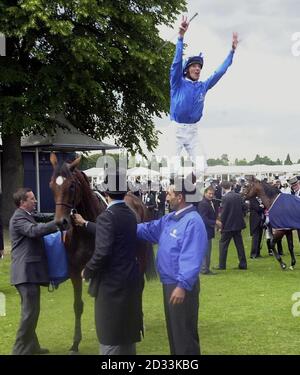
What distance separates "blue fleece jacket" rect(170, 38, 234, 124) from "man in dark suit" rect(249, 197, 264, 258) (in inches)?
357

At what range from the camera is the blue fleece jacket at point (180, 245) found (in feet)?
16.3

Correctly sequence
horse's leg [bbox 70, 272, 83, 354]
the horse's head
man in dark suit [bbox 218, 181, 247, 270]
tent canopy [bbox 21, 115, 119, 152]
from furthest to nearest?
tent canopy [bbox 21, 115, 119, 152]
man in dark suit [bbox 218, 181, 247, 270]
horse's leg [bbox 70, 272, 83, 354]
the horse's head

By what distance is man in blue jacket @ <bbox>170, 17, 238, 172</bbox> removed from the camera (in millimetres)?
5969

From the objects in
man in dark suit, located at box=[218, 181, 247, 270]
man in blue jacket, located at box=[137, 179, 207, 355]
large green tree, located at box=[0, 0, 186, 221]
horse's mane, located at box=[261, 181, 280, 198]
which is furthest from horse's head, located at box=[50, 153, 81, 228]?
large green tree, located at box=[0, 0, 186, 221]

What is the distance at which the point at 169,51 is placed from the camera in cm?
2019

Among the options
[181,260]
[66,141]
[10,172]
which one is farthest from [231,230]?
[10,172]

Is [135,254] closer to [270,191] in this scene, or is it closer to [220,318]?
[220,318]

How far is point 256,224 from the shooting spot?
15.1 meters

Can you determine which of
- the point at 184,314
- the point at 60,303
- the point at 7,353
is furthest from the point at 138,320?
the point at 60,303

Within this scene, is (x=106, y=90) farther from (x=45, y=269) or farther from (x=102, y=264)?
(x=102, y=264)

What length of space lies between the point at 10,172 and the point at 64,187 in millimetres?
16016

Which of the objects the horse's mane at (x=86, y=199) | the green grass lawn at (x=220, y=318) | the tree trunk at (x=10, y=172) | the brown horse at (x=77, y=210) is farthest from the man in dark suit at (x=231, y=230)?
the tree trunk at (x=10, y=172)

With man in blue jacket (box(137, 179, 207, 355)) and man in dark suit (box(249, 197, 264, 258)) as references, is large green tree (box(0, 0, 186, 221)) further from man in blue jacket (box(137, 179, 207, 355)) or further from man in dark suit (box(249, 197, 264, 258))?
man in blue jacket (box(137, 179, 207, 355))

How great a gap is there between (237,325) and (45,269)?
2.91 meters
